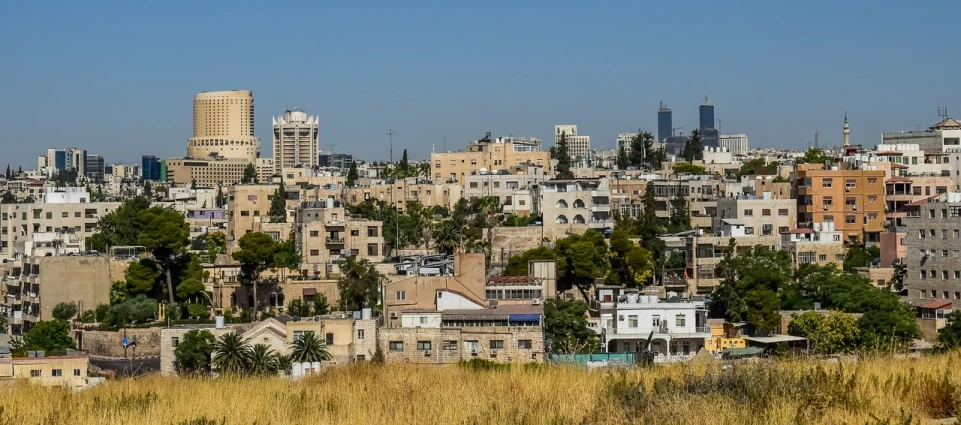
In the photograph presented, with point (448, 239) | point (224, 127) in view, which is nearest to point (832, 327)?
point (448, 239)

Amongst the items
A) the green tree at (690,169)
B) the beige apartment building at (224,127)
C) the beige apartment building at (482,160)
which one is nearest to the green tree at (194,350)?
the beige apartment building at (482,160)

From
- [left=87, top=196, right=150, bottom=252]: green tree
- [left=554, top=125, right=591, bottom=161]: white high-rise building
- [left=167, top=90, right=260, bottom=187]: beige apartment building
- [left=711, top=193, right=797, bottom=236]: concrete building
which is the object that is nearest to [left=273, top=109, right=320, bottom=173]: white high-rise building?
[left=167, top=90, right=260, bottom=187]: beige apartment building

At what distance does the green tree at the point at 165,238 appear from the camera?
4028cm

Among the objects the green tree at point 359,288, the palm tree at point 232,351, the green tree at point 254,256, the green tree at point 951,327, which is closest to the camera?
the palm tree at point 232,351

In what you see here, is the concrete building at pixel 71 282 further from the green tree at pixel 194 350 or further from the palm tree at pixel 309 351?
the palm tree at pixel 309 351

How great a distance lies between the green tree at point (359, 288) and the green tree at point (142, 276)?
594 centimetres

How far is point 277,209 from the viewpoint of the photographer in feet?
192

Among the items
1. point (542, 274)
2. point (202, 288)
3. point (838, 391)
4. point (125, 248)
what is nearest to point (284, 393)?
point (838, 391)

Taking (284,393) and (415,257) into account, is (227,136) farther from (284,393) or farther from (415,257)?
(284,393)

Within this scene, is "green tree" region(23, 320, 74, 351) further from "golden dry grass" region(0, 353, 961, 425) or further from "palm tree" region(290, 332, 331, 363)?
"golden dry grass" region(0, 353, 961, 425)

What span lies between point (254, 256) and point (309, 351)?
1431 cm

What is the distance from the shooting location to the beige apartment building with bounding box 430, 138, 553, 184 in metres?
70.4

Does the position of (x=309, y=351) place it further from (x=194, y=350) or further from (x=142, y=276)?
(x=142, y=276)

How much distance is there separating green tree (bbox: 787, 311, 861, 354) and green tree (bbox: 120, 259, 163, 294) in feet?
60.8
